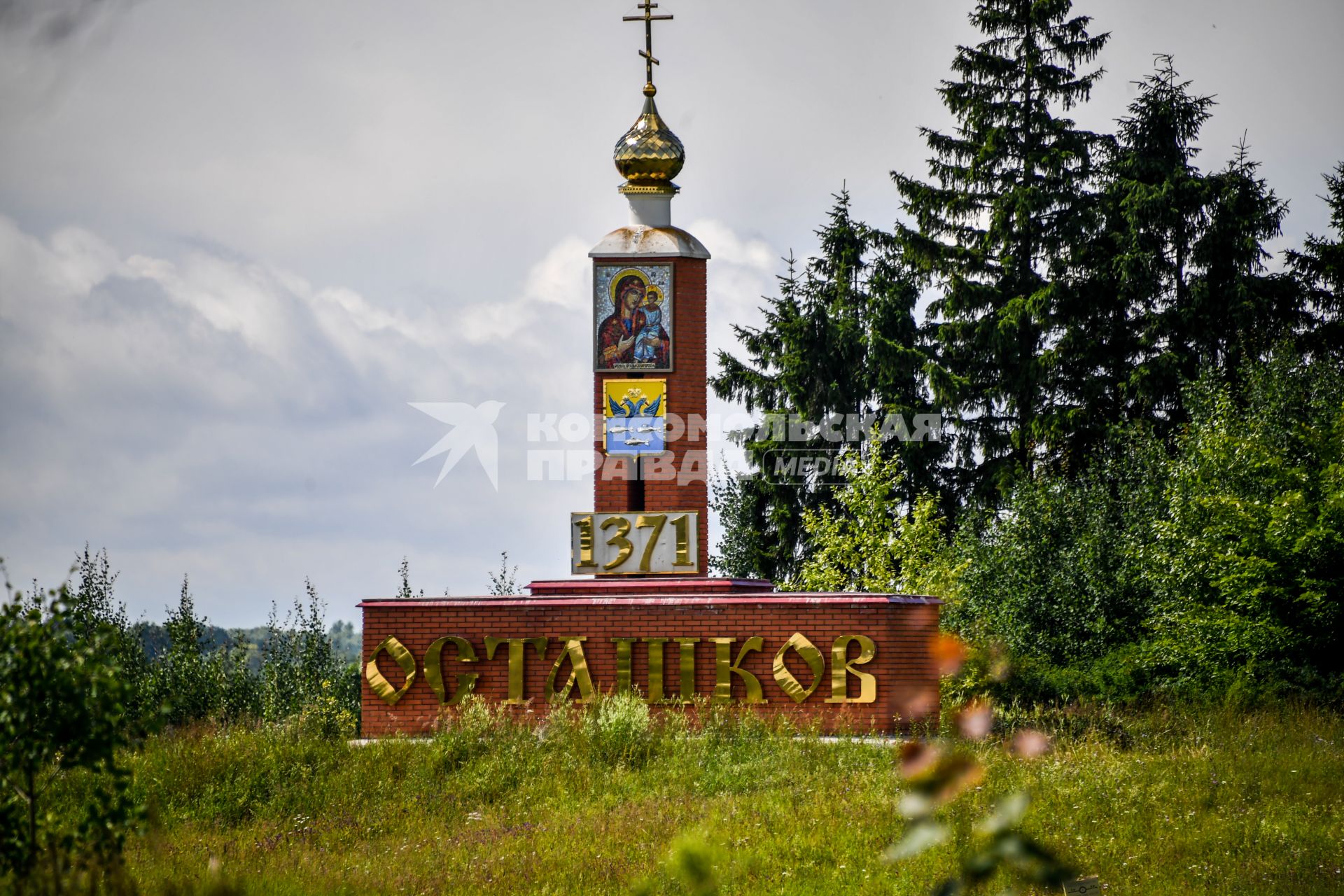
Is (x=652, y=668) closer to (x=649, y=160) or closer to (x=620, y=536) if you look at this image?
(x=620, y=536)

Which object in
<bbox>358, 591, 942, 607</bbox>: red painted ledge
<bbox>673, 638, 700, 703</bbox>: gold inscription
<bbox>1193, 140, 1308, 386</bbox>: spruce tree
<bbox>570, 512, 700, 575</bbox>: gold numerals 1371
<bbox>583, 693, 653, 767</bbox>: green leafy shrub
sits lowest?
<bbox>583, 693, 653, 767</bbox>: green leafy shrub

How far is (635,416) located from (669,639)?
4604mm

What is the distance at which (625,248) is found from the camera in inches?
901

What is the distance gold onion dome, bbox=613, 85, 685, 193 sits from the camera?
23531 millimetres

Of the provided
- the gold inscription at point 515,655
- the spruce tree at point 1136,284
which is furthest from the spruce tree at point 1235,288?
the gold inscription at point 515,655

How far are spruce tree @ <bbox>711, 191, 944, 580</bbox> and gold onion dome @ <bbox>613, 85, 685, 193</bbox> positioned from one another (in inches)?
482

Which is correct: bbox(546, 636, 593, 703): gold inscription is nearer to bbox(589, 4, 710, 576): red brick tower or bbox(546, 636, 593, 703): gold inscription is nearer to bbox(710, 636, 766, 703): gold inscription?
bbox(710, 636, 766, 703): gold inscription

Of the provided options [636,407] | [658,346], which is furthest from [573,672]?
[658,346]

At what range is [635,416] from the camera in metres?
22.5

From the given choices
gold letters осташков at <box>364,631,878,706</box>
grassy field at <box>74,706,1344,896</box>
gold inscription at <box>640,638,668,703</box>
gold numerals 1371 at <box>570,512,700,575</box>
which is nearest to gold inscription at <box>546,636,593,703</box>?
gold letters осташков at <box>364,631,878,706</box>

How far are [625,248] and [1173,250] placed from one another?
52.9ft

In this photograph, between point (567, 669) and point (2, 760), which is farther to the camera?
Answer: point (567, 669)

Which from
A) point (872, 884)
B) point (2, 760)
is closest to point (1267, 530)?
point (872, 884)

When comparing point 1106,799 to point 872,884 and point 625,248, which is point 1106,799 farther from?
point 625,248
